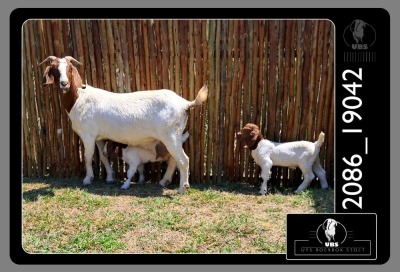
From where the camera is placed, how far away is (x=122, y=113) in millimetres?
7016

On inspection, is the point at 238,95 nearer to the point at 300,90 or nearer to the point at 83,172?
the point at 300,90

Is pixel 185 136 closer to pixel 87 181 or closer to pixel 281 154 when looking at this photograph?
pixel 281 154

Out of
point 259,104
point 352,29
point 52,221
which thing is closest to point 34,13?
point 52,221

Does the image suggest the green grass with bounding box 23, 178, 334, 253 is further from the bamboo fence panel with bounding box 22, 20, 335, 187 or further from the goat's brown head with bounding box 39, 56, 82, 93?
the goat's brown head with bounding box 39, 56, 82, 93

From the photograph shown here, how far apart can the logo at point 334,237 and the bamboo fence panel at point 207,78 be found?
2.42 meters

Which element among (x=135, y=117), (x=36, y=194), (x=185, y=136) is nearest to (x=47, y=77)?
(x=135, y=117)

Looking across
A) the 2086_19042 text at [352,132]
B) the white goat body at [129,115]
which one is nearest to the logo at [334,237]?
the 2086_19042 text at [352,132]

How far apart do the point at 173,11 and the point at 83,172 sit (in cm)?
348

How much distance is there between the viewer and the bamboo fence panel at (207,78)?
Result: 6848 millimetres

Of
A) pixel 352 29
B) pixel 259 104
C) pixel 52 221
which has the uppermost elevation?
pixel 352 29

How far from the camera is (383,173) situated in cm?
468

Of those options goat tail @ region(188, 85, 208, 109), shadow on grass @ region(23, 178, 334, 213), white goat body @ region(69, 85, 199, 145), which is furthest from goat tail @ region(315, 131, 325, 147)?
white goat body @ region(69, 85, 199, 145)

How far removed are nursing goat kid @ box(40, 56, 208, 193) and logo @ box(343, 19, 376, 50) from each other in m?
2.51

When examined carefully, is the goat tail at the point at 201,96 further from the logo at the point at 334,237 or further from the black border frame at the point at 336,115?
the logo at the point at 334,237
